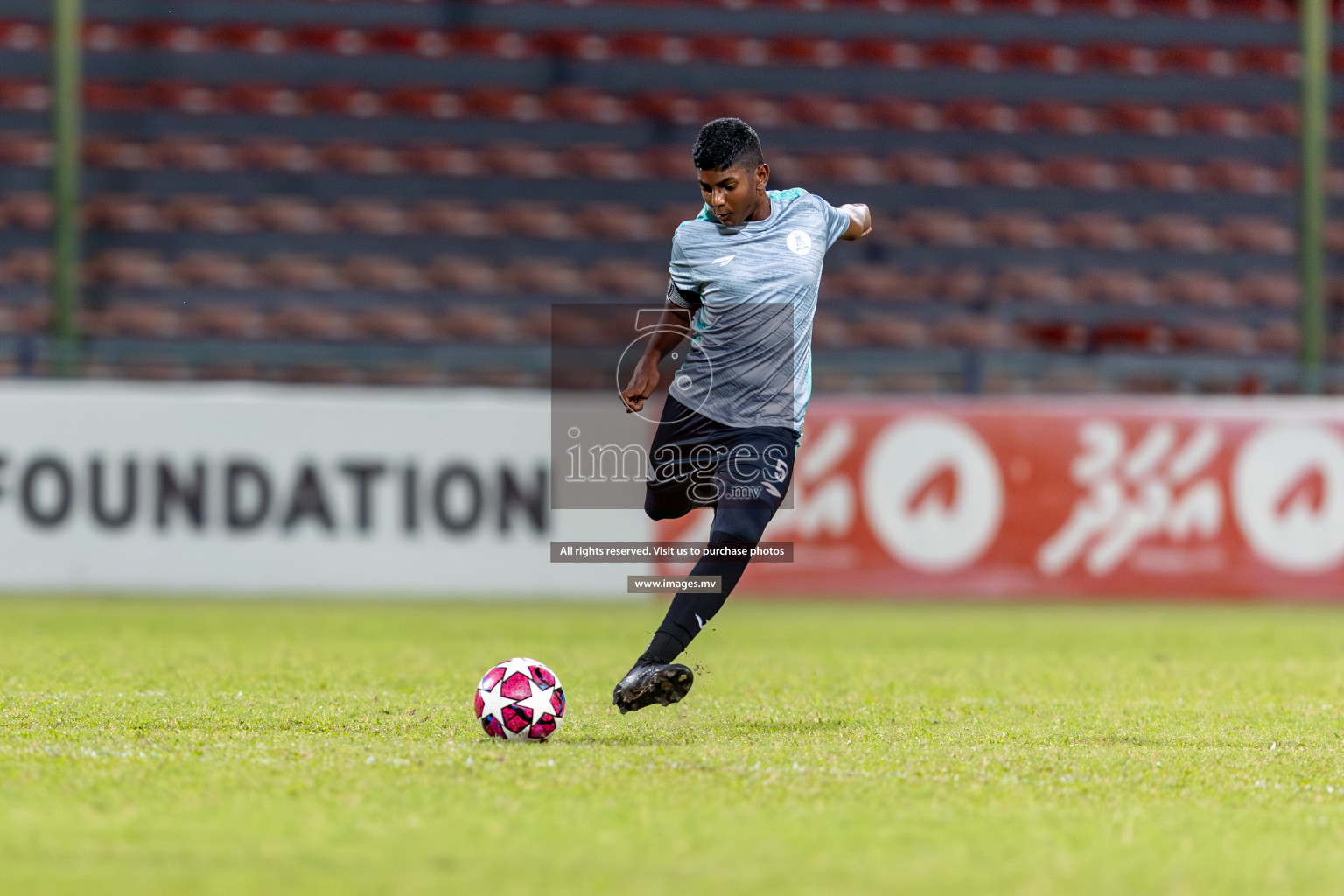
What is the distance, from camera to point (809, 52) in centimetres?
1642

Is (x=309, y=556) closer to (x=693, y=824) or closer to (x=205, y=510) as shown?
(x=205, y=510)

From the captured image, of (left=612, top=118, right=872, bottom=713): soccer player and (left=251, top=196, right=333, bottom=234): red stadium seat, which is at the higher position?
(left=251, top=196, right=333, bottom=234): red stadium seat

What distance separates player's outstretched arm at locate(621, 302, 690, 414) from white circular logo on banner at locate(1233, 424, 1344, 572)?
719 centimetres

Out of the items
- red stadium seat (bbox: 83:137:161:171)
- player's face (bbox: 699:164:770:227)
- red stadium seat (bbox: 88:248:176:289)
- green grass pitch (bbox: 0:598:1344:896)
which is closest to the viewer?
green grass pitch (bbox: 0:598:1344:896)

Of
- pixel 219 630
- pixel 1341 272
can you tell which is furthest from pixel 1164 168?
pixel 219 630

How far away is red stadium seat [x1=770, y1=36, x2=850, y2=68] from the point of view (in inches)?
645

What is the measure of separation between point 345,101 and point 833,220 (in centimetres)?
1082

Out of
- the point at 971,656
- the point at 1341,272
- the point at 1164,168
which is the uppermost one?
the point at 1164,168

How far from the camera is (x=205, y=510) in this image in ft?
37.9

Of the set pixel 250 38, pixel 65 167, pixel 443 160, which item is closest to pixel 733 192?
pixel 65 167

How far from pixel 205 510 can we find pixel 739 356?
6.73 meters

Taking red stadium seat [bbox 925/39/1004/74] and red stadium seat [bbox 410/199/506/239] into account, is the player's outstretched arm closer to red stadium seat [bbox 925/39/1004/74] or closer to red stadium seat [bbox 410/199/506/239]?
red stadium seat [bbox 410/199/506/239]

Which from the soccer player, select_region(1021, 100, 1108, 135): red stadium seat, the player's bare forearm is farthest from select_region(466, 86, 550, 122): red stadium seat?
the soccer player

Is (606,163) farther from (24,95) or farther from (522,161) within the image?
(24,95)
